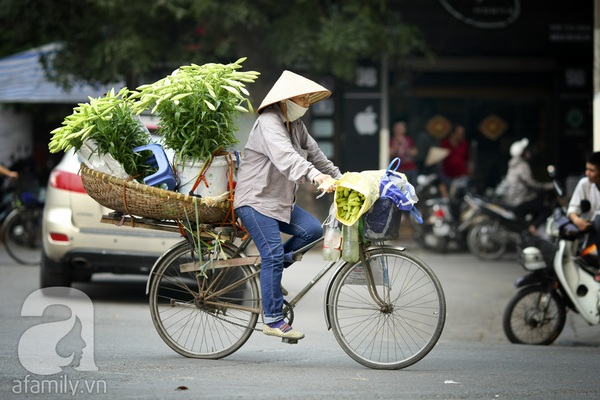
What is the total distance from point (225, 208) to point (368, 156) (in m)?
12.5

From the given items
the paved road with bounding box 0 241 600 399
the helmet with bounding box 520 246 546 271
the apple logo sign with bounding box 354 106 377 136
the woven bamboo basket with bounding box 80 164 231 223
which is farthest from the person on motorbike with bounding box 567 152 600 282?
the apple logo sign with bounding box 354 106 377 136

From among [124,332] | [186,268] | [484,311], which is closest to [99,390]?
[186,268]

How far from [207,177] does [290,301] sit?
1.01 metres

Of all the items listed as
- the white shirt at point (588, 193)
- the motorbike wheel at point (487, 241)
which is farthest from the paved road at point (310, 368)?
the motorbike wheel at point (487, 241)

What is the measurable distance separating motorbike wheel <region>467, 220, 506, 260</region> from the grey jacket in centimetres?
939

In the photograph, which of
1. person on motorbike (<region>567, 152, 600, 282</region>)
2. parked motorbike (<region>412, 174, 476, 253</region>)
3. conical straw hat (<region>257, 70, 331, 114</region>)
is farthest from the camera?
parked motorbike (<region>412, 174, 476, 253</region>)

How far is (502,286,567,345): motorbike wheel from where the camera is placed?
8711 millimetres

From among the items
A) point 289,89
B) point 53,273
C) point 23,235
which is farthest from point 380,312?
point 23,235

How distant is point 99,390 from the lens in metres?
5.81

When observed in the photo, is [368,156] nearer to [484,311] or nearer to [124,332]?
[484,311]

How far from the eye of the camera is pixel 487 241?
15.8m

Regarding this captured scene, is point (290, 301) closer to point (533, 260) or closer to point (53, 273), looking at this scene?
point (533, 260)

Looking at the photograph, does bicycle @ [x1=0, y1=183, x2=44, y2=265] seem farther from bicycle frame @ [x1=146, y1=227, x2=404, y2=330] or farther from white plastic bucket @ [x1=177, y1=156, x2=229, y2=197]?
white plastic bucket @ [x1=177, y1=156, x2=229, y2=197]

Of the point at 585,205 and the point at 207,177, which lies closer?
the point at 207,177
